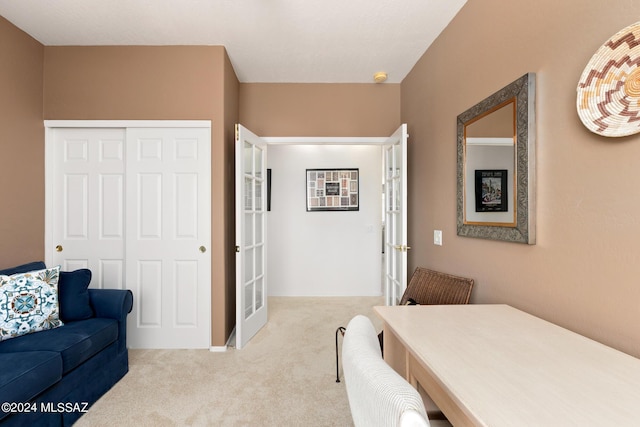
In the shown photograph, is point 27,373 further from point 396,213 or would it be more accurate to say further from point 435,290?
point 396,213

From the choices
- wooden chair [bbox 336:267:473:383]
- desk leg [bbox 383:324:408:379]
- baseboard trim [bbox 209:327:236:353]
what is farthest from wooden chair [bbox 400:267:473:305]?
baseboard trim [bbox 209:327:236:353]

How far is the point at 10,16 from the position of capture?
85.0 inches

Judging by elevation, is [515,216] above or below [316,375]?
above

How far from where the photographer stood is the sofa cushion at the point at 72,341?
161cm

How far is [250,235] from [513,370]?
240cm

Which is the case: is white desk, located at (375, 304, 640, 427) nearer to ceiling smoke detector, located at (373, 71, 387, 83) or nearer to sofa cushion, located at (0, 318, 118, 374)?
sofa cushion, located at (0, 318, 118, 374)

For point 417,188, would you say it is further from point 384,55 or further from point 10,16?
point 10,16

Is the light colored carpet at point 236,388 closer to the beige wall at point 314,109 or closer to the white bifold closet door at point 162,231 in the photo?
the white bifold closet door at point 162,231

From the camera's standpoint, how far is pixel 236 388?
1984 mm

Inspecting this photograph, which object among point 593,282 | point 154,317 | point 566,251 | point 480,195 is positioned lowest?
point 154,317

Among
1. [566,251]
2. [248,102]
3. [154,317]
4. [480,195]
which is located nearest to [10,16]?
[248,102]

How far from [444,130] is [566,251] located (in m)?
1.29

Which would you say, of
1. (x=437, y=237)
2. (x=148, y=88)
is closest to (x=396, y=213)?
(x=437, y=237)

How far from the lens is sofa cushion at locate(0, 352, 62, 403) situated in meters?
1.30
